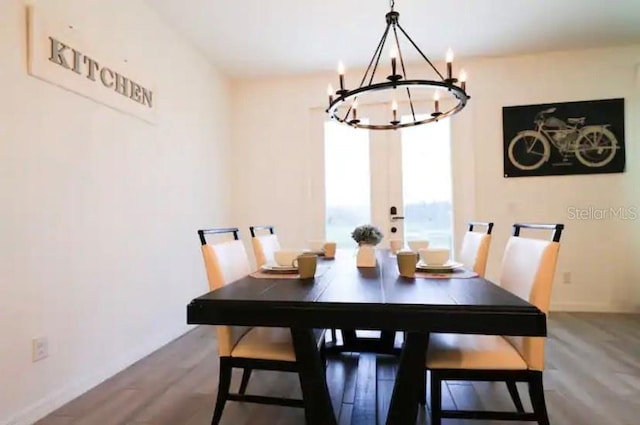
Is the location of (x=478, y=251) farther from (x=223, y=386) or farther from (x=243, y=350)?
(x=223, y=386)

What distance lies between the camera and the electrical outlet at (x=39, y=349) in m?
1.88

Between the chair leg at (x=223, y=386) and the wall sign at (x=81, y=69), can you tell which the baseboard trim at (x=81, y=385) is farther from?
the wall sign at (x=81, y=69)

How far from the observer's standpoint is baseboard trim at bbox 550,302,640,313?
3.70 m

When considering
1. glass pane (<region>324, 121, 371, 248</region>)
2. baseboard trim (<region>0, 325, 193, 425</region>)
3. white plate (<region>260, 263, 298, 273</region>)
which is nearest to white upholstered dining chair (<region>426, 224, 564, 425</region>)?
white plate (<region>260, 263, 298, 273</region>)

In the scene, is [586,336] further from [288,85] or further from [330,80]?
[288,85]

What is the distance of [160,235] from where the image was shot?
298cm

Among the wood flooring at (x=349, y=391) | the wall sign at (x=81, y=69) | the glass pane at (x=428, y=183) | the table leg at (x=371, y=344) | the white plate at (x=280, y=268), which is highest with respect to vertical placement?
the wall sign at (x=81, y=69)

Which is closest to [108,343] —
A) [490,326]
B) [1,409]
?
[1,409]

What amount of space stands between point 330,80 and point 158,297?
9.43 feet

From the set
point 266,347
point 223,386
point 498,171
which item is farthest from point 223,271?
point 498,171

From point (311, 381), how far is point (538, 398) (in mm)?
859

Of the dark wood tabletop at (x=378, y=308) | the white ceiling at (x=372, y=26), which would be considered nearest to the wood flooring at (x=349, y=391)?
the dark wood tabletop at (x=378, y=308)

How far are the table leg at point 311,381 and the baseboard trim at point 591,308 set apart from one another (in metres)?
3.28

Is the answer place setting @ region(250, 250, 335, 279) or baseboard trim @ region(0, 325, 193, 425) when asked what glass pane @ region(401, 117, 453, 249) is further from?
baseboard trim @ region(0, 325, 193, 425)
